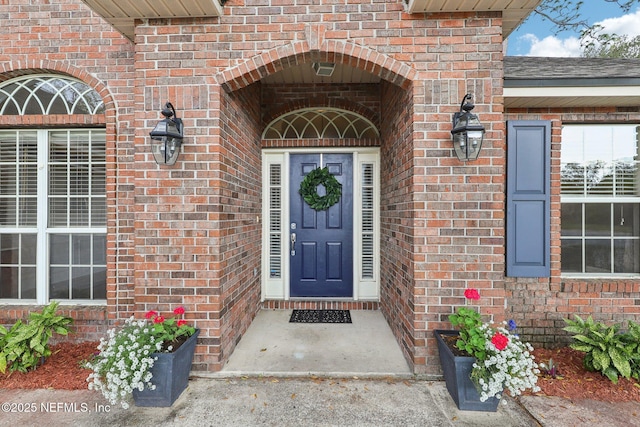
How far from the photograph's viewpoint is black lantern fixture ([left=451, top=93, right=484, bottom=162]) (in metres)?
2.36

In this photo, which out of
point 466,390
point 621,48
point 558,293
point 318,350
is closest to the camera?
point 466,390

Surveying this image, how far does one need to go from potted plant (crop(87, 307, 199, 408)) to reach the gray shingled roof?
140 inches

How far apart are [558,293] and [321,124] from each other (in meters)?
3.20

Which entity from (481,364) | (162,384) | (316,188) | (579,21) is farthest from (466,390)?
(579,21)

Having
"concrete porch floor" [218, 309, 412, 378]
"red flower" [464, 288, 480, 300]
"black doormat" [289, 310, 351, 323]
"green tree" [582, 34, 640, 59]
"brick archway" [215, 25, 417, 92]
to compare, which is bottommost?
"concrete porch floor" [218, 309, 412, 378]

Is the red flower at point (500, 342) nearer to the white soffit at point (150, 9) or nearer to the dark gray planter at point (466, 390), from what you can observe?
the dark gray planter at point (466, 390)

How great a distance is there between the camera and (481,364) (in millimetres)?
2160

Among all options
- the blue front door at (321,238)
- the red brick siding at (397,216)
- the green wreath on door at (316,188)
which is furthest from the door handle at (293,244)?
the red brick siding at (397,216)

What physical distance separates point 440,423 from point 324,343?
126 cm

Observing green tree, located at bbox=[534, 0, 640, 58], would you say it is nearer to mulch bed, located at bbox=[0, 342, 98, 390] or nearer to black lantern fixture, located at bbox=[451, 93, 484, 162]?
black lantern fixture, located at bbox=[451, 93, 484, 162]

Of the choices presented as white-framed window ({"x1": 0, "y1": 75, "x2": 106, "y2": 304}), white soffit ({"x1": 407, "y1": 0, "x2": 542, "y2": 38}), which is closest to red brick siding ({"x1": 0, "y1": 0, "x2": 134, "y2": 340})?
white-framed window ({"x1": 0, "y1": 75, "x2": 106, "y2": 304})

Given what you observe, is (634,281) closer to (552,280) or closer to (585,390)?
(552,280)

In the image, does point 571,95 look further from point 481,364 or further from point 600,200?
point 481,364

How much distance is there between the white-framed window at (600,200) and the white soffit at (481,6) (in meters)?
1.33
